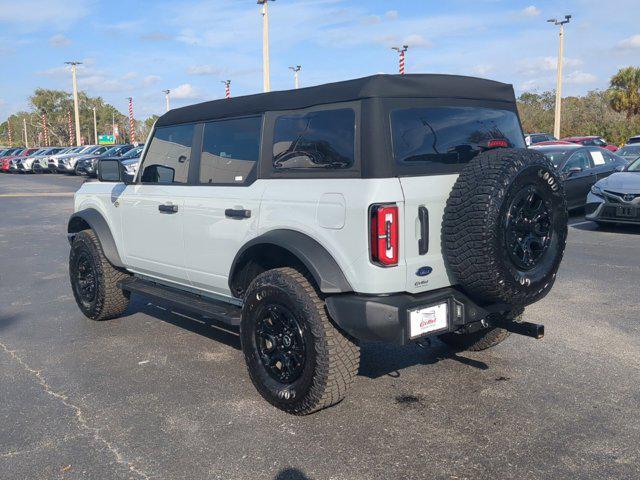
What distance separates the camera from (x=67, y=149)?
39.7 metres

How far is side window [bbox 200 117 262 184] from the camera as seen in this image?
430 centimetres

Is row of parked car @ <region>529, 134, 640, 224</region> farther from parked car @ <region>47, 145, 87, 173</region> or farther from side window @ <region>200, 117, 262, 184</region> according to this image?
parked car @ <region>47, 145, 87, 173</region>

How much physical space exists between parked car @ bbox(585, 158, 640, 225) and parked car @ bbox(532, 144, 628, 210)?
1134 mm

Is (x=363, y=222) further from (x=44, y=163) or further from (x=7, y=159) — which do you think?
(x=7, y=159)

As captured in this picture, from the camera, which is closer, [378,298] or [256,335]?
[378,298]

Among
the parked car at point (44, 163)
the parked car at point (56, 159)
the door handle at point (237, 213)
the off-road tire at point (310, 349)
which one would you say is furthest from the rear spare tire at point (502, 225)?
the parked car at point (44, 163)

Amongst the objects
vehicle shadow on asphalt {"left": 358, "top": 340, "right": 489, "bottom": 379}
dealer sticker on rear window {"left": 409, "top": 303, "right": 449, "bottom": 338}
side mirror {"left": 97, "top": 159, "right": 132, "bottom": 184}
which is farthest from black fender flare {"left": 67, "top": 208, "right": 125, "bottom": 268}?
dealer sticker on rear window {"left": 409, "top": 303, "right": 449, "bottom": 338}

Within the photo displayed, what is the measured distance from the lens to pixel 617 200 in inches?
397

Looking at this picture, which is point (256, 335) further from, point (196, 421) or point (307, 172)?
point (307, 172)

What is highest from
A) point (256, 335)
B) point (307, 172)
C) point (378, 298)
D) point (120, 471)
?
point (307, 172)

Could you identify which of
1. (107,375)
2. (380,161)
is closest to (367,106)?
(380,161)

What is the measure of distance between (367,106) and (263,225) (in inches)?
40.4

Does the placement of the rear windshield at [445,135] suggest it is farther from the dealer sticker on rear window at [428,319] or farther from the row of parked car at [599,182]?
the row of parked car at [599,182]

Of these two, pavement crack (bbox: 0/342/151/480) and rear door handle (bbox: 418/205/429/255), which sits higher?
rear door handle (bbox: 418/205/429/255)
